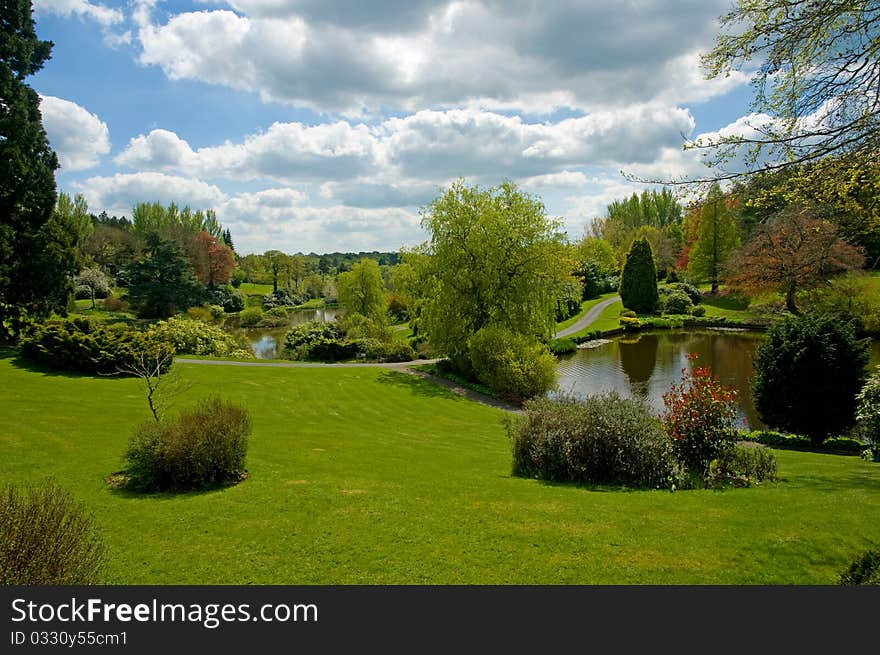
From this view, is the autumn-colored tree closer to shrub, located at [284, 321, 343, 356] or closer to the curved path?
shrub, located at [284, 321, 343, 356]

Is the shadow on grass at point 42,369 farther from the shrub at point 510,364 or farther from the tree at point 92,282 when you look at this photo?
the tree at point 92,282

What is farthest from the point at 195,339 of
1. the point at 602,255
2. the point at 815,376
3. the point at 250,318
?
the point at 602,255

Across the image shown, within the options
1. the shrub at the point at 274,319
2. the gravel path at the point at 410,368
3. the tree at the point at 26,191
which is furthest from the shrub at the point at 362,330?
the shrub at the point at 274,319

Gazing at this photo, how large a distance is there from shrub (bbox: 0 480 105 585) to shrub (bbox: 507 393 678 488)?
737 cm

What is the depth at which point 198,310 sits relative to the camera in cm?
4691

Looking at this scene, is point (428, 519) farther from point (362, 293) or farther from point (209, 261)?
point (209, 261)

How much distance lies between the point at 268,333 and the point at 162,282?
35.0 feet

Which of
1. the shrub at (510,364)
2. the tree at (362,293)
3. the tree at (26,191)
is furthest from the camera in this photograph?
the tree at (362,293)

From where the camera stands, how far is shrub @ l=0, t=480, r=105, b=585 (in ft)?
12.9

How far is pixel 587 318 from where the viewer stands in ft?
158

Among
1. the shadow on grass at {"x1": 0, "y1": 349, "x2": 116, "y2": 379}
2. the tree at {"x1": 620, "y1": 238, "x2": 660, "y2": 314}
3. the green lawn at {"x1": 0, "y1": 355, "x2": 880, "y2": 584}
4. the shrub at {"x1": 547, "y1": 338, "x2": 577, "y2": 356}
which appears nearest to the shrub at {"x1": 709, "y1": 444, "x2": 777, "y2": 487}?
the green lawn at {"x1": 0, "y1": 355, "x2": 880, "y2": 584}

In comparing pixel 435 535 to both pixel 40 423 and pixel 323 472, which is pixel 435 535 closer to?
pixel 323 472

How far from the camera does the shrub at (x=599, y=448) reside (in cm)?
920
